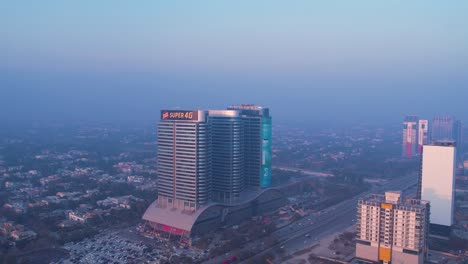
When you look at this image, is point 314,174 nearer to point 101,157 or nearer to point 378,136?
point 101,157

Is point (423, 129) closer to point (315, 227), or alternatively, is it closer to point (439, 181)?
point (439, 181)

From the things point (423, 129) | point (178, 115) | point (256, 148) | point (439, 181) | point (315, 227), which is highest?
point (178, 115)

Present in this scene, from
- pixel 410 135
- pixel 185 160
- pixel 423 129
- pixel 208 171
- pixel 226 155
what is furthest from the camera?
pixel 410 135

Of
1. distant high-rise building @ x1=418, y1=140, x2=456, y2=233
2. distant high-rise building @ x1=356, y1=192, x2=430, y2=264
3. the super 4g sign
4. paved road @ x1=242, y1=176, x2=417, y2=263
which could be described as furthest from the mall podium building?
distant high-rise building @ x1=418, y1=140, x2=456, y2=233

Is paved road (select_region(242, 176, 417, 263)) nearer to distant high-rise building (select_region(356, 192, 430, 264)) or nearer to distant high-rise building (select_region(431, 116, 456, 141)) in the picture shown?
distant high-rise building (select_region(356, 192, 430, 264))

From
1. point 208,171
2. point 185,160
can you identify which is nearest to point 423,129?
point 208,171
